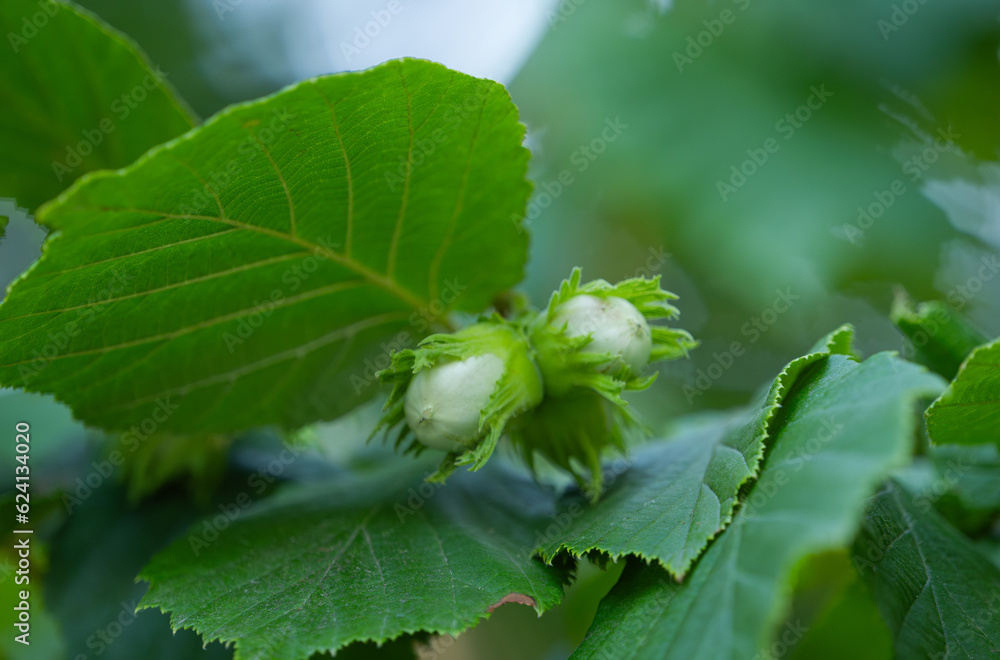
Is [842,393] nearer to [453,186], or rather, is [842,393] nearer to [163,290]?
[453,186]

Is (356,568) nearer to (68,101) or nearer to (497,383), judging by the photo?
(497,383)

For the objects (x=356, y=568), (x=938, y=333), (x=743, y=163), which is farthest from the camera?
(x=743, y=163)

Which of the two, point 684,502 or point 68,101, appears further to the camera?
point 68,101

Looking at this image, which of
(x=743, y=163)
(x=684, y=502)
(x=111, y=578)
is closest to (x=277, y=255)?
(x=684, y=502)

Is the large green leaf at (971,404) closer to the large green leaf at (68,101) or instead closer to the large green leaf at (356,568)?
the large green leaf at (356,568)

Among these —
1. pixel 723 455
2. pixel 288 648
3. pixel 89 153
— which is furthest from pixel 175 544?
pixel 723 455

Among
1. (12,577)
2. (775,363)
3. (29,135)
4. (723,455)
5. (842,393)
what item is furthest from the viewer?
(775,363)

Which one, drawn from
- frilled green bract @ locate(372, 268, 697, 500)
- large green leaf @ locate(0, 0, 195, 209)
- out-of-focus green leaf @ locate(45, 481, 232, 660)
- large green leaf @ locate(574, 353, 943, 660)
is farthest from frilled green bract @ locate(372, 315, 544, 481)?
out-of-focus green leaf @ locate(45, 481, 232, 660)
